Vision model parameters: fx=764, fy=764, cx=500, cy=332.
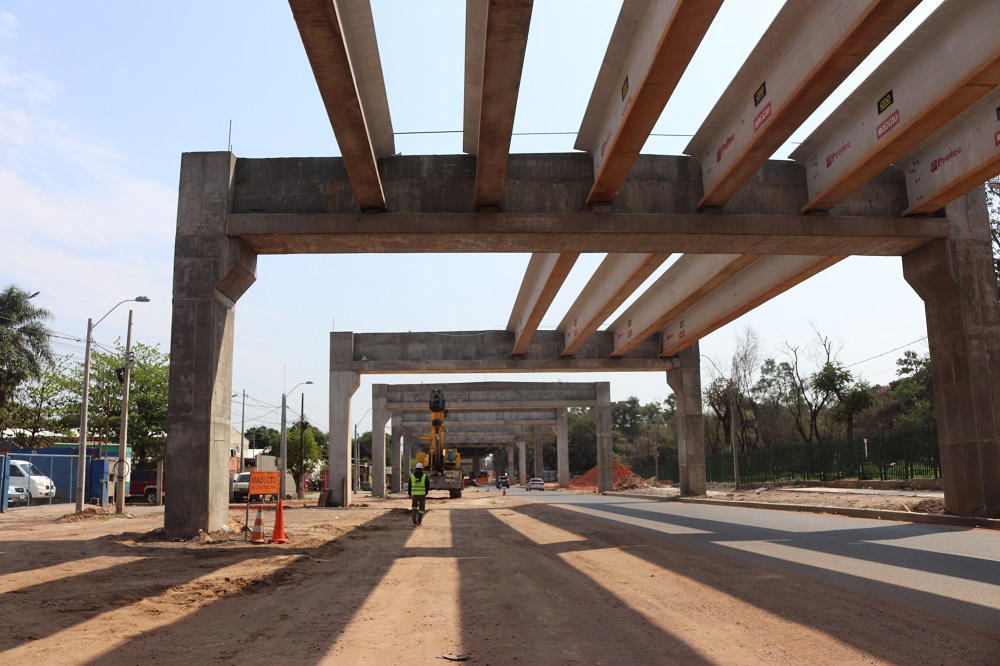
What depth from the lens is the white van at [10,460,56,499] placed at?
102 ft

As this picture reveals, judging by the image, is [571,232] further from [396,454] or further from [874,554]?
[396,454]

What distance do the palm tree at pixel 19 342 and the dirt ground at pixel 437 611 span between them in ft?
Answer: 129

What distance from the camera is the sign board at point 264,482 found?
50.8 feet

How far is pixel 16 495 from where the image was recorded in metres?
30.0

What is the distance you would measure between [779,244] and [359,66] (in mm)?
10336

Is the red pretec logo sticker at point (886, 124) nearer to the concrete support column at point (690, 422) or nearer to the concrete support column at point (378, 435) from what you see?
the concrete support column at point (690, 422)

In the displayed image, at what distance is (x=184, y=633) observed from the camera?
6.74 meters

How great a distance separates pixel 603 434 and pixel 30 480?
35.1 metres

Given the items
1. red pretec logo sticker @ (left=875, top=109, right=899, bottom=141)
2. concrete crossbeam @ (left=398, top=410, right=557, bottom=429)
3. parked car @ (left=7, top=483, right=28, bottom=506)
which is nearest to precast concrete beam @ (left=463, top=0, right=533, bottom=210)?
red pretec logo sticker @ (left=875, top=109, right=899, bottom=141)

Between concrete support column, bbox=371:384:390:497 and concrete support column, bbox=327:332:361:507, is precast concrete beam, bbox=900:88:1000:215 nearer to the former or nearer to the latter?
concrete support column, bbox=327:332:361:507

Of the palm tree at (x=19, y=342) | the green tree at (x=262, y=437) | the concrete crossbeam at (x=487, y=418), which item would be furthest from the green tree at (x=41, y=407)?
the green tree at (x=262, y=437)

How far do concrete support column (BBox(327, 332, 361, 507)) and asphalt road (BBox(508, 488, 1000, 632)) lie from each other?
17.6 metres

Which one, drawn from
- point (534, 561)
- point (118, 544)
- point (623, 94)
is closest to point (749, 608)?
point (534, 561)

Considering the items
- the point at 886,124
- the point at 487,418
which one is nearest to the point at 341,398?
the point at 886,124
